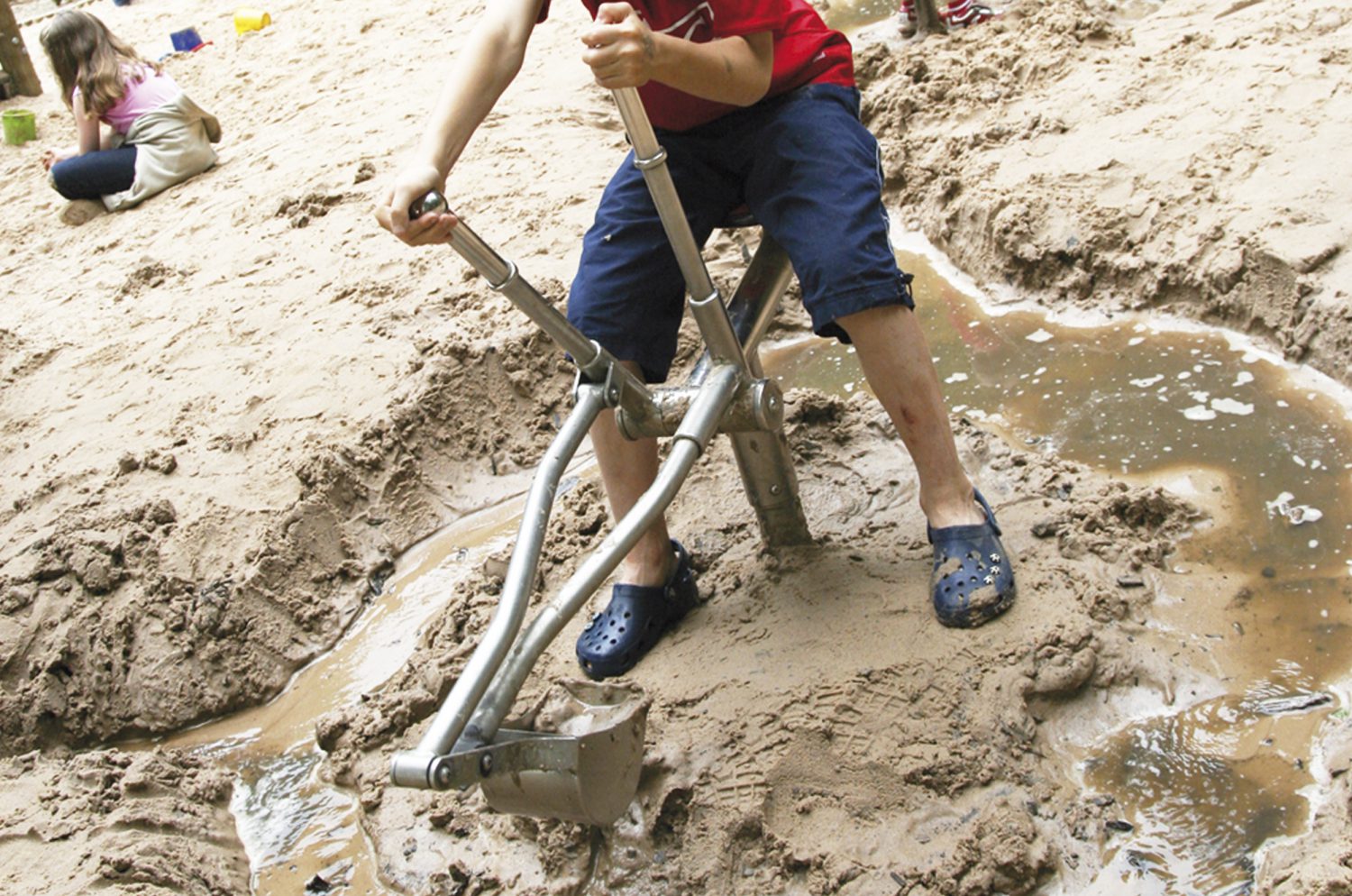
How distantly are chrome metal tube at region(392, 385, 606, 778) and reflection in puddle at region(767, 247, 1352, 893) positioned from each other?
798 millimetres

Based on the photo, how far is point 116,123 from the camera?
16.7ft

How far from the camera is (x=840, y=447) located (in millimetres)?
2354

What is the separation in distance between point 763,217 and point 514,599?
2.37ft

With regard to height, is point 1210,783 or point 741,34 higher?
point 741,34

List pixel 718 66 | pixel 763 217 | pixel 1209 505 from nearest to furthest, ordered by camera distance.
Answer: pixel 718 66, pixel 763 217, pixel 1209 505

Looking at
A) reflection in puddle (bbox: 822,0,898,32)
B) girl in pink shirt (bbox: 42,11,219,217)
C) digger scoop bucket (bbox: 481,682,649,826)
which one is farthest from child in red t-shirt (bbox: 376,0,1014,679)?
girl in pink shirt (bbox: 42,11,219,217)

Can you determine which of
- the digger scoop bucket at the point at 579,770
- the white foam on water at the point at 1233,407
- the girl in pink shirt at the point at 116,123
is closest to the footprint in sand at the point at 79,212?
the girl in pink shirt at the point at 116,123

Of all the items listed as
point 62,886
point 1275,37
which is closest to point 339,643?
point 62,886

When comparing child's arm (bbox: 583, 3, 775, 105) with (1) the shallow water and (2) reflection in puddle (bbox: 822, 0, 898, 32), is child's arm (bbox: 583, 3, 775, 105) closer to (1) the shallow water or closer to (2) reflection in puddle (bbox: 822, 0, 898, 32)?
(1) the shallow water

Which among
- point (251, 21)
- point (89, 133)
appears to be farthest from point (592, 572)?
point (251, 21)

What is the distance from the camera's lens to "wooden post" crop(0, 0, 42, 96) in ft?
22.1

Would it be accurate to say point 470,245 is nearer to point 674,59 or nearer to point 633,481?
point 674,59

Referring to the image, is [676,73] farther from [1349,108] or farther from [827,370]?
[1349,108]

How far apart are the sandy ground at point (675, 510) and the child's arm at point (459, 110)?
31.9 inches
